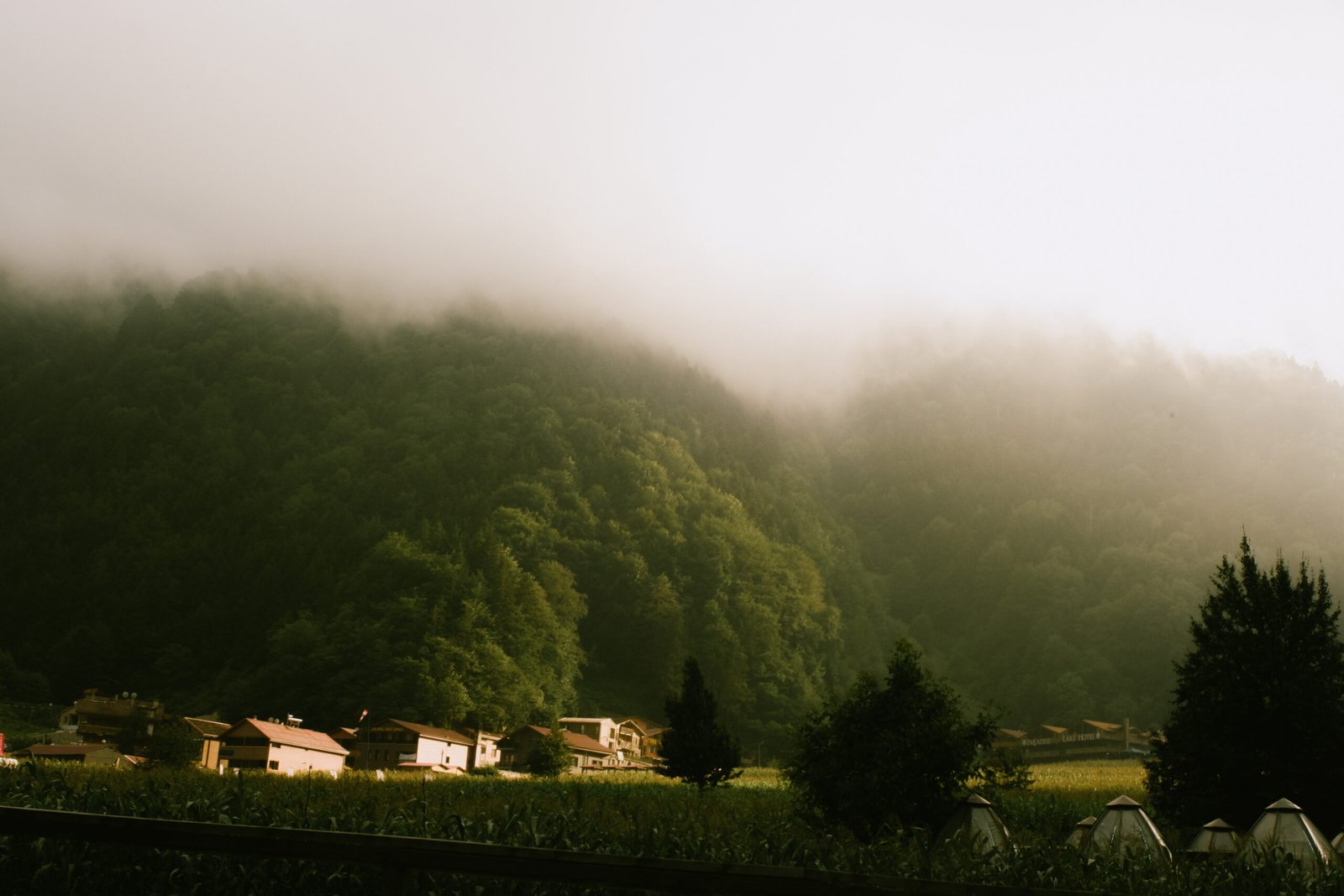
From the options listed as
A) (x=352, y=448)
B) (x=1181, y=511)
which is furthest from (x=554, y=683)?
(x=1181, y=511)

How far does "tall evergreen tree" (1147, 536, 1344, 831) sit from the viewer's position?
30141 mm

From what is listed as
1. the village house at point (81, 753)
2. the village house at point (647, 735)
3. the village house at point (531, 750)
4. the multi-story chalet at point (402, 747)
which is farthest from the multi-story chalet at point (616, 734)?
the village house at point (81, 753)

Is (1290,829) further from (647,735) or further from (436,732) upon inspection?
(647,735)

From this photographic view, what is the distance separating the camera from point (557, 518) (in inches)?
5025

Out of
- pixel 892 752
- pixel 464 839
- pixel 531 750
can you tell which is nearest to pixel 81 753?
pixel 531 750

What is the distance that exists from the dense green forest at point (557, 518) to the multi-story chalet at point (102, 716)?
419 inches

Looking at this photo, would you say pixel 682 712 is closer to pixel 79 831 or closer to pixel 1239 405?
pixel 79 831

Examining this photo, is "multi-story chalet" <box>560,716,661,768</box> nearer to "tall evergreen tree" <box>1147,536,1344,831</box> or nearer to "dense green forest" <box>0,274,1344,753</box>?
"dense green forest" <box>0,274,1344,753</box>

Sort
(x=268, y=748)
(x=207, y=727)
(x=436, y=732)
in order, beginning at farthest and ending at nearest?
(x=436, y=732) < (x=207, y=727) < (x=268, y=748)

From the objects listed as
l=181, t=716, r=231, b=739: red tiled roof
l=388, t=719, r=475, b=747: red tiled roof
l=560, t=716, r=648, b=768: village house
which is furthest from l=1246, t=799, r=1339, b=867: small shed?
l=560, t=716, r=648, b=768: village house

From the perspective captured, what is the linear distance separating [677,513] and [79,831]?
13244 centimetres

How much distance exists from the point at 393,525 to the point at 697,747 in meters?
68.8

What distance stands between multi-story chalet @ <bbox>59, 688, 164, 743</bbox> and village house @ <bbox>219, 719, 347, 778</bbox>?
49.6 ft

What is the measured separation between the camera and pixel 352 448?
134000mm
